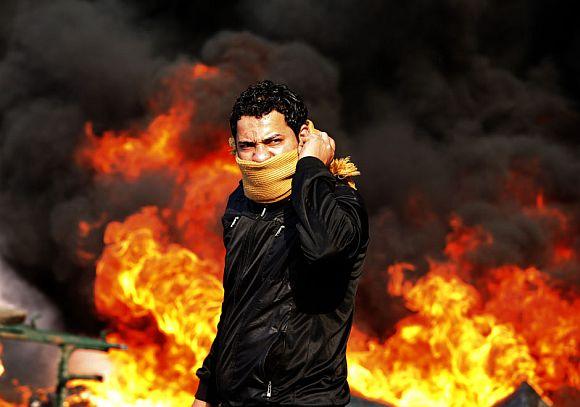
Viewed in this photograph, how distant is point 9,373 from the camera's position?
1348 centimetres

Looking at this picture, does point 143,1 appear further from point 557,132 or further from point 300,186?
point 300,186

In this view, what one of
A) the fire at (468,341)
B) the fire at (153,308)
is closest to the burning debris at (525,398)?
the fire at (468,341)

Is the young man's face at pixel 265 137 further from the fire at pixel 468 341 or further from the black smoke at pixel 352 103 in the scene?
the black smoke at pixel 352 103

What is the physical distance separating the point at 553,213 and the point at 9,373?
12869 mm

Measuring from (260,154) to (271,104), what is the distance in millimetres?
214

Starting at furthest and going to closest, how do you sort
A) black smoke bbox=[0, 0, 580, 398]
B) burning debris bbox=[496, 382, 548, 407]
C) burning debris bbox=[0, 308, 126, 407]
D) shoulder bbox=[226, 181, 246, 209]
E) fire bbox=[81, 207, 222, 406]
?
black smoke bbox=[0, 0, 580, 398]
fire bbox=[81, 207, 222, 406]
burning debris bbox=[496, 382, 548, 407]
burning debris bbox=[0, 308, 126, 407]
shoulder bbox=[226, 181, 246, 209]

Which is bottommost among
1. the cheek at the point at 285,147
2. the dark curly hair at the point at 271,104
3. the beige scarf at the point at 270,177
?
the beige scarf at the point at 270,177

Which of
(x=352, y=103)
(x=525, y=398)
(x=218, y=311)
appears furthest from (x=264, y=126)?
(x=352, y=103)

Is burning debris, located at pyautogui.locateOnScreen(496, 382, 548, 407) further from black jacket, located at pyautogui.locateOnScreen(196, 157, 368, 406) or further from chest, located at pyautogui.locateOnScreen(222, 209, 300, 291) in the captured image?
chest, located at pyautogui.locateOnScreen(222, 209, 300, 291)

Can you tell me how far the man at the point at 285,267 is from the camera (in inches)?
94.7

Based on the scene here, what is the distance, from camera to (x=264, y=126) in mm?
2680

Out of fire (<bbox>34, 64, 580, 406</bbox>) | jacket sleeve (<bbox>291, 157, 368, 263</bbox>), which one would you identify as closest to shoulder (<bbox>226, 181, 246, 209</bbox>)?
jacket sleeve (<bbox>291, 157, 368, 263</bbox>)

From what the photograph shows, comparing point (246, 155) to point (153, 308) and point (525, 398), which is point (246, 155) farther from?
point (153, 308)

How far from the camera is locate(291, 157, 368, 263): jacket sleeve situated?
2344 millimetres
